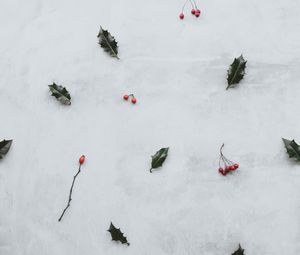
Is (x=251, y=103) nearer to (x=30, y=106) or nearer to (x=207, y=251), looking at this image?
(x=207, y=251)

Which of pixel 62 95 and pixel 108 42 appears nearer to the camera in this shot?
pixel 62 95

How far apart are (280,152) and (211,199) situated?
1.22 ft

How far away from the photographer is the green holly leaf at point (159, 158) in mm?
1785

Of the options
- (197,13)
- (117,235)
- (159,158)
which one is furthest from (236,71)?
(117,235)

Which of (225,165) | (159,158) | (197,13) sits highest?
(197,13)

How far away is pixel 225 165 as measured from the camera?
1.78 meters

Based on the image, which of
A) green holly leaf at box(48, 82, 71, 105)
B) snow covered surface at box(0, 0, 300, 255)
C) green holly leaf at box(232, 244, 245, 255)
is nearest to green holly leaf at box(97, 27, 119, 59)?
snow covered surface at box(0, 0, 300, 255)

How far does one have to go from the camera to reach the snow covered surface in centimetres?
171

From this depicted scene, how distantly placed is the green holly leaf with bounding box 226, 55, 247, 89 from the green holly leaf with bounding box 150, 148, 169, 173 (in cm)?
45

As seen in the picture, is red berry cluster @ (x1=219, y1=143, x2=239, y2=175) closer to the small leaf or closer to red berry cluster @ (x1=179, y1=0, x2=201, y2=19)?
red berry cluster @ (x1=179, y1=0, x2=201, y2=19)

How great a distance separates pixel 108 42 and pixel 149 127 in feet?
1.63

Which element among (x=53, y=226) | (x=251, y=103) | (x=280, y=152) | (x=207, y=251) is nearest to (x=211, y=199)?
(x=207, y=251)

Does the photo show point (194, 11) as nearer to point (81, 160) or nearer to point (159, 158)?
point (159, 158)

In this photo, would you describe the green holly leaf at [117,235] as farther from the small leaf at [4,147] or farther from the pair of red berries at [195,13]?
the pair of red berries at [195,13]
